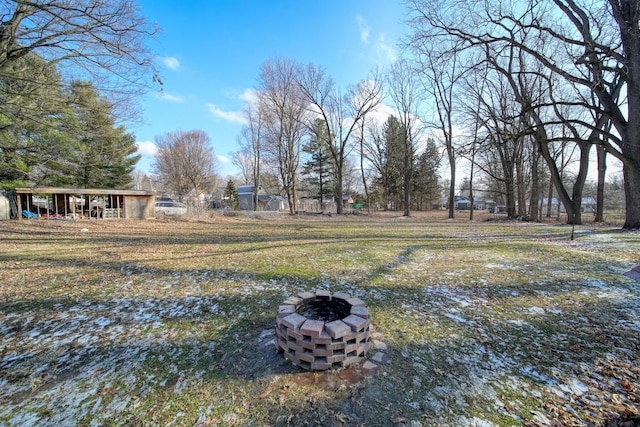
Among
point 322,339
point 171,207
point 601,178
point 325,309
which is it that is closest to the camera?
point 322,339

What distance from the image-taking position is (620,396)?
172 cm

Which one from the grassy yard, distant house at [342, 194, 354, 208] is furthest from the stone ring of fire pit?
distant house at [342, 194, 354, 208]

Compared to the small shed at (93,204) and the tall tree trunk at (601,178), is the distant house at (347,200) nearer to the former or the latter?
the small shed at (93,204)

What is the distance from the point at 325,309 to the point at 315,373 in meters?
0.70

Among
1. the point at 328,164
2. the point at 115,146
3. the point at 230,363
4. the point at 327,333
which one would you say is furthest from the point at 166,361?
the point at 328,164

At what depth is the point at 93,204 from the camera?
62.5 ft

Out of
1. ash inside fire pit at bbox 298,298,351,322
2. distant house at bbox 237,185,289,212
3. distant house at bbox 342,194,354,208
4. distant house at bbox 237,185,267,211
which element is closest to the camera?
ash inside fire pit at bbox 298,298,351,322

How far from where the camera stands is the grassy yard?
5.43 ft

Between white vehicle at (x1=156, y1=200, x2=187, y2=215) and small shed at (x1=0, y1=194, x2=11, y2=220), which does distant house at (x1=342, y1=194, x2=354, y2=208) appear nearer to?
white vehicle at (x1=156, y1=200, x2=187, y2=215)

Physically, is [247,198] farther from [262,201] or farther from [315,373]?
[315,373]

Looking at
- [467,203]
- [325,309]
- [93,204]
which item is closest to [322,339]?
[325,309]

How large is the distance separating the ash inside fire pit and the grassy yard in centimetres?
44

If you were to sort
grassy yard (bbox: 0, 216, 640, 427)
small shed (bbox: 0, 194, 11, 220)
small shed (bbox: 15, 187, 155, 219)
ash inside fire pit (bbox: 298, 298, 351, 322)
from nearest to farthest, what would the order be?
grassy yard (bbox: 0, 216, 640, 427), ash inside fire pit (bbox: 298, 298, 351, 322), small shed (bbox: 0, 194, 11, 220), small shed (bbox: 15, 187, 155, 219)

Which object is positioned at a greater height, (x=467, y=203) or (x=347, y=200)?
(x=347, y=200)
